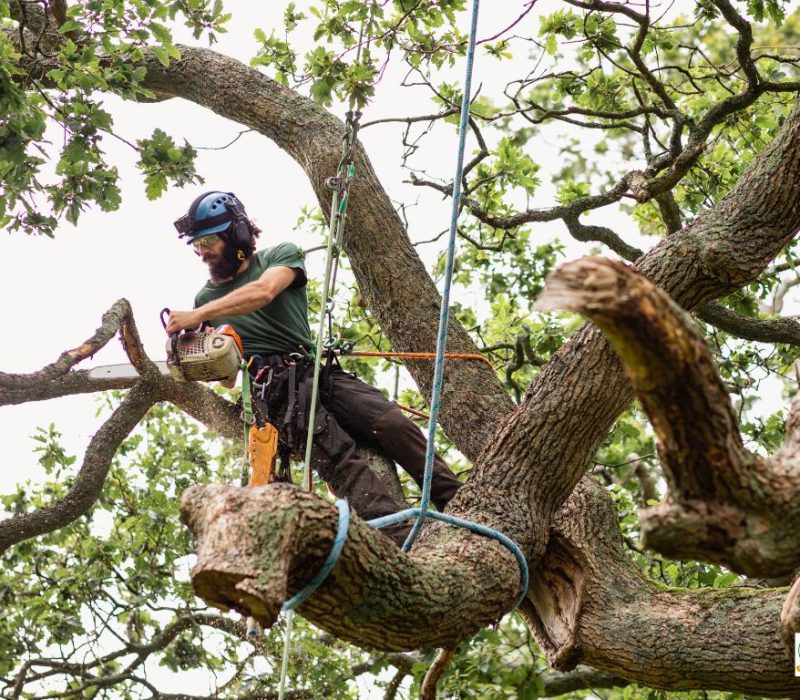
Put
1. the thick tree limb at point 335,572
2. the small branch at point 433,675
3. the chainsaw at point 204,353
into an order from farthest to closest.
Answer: the chainsaw at point 204,353 → the small branch at point 433,675 → the thick tree limb at point 335,572

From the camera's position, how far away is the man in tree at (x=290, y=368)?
13.2 ft

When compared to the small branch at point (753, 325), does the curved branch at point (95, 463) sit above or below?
below

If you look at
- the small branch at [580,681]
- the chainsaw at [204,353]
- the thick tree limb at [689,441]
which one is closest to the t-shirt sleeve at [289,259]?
the chainsaw at [204,353]

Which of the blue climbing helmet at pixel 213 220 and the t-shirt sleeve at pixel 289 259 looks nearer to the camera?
the t-shirt sleeve at pixel 289 259

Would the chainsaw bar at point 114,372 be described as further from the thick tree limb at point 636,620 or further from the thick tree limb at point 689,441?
the thick tree limb at point 689,441

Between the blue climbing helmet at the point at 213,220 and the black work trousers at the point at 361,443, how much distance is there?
0.88 m

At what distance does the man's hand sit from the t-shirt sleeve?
Result: 1.45 ft

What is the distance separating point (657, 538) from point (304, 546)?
83 cm

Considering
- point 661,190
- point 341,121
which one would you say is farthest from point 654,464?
point 341,121

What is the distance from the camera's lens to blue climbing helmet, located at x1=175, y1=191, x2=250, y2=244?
4.66m

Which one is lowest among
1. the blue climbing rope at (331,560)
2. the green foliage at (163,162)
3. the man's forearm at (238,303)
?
the blue climbing rope at (331,560)

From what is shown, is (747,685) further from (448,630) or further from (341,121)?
(341,121)

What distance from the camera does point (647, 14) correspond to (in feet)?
16.6

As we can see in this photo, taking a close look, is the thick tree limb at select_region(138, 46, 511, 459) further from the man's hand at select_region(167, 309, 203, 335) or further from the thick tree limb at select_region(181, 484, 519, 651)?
the thick tree limb at select_region(181, 484, 519, 651)
